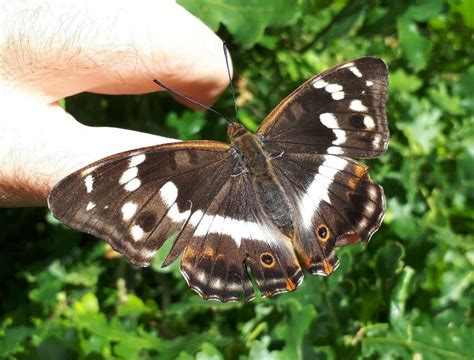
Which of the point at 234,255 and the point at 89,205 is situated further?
the point at 234,255

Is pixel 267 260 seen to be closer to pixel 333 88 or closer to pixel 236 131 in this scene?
pixel 236 131

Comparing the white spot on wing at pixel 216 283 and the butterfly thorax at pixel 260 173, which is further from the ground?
the butterfly thorax at pixel 260 173

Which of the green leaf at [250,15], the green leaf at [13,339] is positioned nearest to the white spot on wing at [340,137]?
the green leaf at [250,15]

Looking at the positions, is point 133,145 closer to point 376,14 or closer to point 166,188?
point 166,188

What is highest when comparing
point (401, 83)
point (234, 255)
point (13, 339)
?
point (401, 83)

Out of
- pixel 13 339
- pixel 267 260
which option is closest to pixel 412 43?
pixel 267 260

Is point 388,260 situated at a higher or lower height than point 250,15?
lower

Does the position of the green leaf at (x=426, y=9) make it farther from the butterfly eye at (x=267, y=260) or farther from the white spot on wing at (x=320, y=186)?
the butterfly eye at (x=267, y=260)
